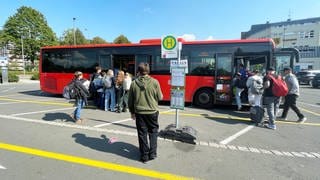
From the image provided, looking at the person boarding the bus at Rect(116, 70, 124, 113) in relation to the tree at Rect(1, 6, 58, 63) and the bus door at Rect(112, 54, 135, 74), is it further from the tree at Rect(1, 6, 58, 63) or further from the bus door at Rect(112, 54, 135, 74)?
the tree at Rect(1, 6, 58, 63)

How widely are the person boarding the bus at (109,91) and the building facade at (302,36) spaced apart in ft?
187

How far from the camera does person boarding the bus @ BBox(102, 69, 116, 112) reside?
912cm

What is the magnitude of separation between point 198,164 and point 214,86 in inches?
250

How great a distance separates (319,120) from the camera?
8.59 m

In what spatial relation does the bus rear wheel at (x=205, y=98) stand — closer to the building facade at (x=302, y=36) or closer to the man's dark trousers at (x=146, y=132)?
the man's dark trousers at (x=146, y=132)

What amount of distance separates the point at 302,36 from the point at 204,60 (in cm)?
6585

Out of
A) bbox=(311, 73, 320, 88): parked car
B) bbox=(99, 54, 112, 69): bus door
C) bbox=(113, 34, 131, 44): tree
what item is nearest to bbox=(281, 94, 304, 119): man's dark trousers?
bbox=(99, 54, 112, 69): bus door

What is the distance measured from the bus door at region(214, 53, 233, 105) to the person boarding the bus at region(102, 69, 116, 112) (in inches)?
171

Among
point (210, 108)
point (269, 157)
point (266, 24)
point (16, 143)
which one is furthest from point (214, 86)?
point (266, 24)

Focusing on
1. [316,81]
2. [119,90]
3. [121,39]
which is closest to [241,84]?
[119,90]

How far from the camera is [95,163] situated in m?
4.34

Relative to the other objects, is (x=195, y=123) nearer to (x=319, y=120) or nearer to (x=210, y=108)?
(x=210, y=108)

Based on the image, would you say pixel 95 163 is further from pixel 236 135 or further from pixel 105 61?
pixel 105 61

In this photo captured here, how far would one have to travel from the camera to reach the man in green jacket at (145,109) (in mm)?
4461
